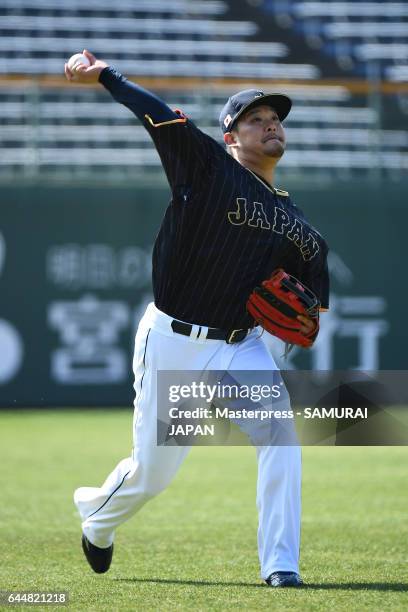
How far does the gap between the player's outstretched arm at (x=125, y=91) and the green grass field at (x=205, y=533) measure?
1803 millimetres

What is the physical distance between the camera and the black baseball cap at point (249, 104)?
182 inches

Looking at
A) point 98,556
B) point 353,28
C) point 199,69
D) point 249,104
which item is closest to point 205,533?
point 98,556

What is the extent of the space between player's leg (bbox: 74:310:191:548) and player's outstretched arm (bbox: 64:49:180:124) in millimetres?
858

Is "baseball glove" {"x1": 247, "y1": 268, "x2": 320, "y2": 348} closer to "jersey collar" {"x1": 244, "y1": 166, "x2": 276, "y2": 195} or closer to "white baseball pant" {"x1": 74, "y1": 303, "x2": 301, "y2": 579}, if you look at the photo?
"white baseball pant" {"x1": 74, "y1": 303, "x2": 301, "y2": 579}

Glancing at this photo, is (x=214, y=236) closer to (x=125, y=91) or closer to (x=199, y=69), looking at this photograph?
(x=125, y=91)

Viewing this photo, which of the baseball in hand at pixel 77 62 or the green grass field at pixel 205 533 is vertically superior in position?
the baseball in hand at pixel 77 62

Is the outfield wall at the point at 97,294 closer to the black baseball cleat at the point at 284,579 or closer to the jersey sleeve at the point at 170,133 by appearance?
the jersey sleeve at the point at 170,133

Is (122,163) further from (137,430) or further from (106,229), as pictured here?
(137,430)

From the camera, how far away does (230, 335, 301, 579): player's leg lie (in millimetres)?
4203

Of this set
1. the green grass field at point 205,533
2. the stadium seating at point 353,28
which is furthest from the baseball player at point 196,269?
the stadium seating at point 353,28

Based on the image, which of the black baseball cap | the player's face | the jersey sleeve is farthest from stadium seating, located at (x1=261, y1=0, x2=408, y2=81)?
the jersey sleeve

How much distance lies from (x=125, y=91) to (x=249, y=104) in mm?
572

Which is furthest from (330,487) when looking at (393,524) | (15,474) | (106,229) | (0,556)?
(106,229)

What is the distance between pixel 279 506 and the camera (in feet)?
13.9
